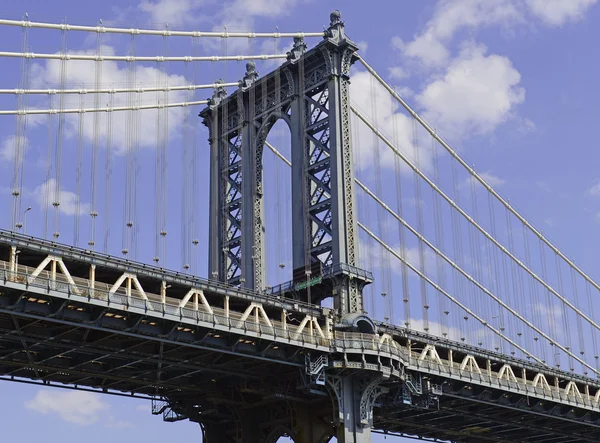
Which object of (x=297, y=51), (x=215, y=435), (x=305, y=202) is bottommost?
(x=215, y=435)

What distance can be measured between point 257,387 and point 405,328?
12381 mm

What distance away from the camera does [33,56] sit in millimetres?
70562

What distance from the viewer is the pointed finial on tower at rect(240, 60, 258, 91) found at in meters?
86.1

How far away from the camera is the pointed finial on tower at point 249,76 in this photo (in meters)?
86.1

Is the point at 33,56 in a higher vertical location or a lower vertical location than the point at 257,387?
higher

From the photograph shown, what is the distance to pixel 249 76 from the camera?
86.2m

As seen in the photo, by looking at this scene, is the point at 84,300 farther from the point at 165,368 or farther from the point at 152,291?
the point at 165,368

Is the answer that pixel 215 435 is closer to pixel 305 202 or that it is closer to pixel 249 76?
pixel 305 202

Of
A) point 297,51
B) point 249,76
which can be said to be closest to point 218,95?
point 249,76

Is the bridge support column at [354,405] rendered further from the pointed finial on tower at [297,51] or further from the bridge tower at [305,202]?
the pointed finial on tower at [297,51]

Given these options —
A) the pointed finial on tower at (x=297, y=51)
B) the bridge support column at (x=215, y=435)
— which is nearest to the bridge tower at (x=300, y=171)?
the pointed finial on tower at (x=297, y=51)

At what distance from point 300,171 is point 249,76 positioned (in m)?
12.3

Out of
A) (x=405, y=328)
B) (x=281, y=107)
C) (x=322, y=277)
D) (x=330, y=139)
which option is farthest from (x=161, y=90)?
(x=405, y=328)

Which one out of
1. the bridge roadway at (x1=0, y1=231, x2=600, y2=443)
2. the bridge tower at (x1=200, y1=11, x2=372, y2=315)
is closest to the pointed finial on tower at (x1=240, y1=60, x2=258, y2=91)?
the bridge tower at (x1=200, y1=11, x2=372, y2=315)
